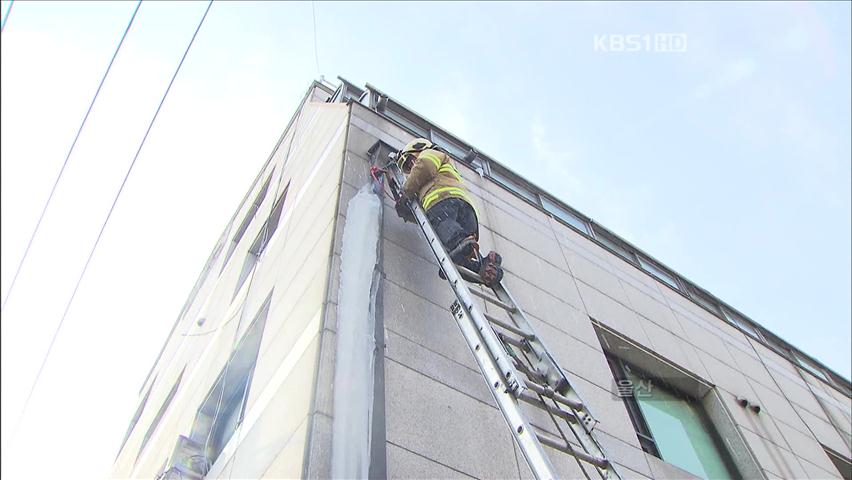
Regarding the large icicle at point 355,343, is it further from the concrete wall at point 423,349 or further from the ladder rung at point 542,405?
the ladder rung at point 542,405

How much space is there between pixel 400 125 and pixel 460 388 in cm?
451

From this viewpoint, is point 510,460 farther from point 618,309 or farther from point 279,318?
point 618,309

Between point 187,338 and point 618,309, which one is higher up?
point 187,338

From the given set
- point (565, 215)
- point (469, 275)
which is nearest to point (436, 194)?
point (469, 275)

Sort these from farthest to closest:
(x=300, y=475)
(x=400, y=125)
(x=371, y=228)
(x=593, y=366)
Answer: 1. (x=400, y=125)
2. (x=593, y=366)
3. (x=371, y=228)
4. (x=300, y=475)

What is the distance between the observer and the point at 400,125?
842 centimetres

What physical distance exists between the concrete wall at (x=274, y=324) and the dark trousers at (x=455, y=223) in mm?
898

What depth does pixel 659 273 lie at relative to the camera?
38.0 feet

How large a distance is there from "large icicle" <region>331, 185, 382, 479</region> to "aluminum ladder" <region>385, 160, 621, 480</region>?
0.60m

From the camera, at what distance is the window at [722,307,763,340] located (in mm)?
12227

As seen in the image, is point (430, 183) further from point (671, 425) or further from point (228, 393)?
point (671, 425)

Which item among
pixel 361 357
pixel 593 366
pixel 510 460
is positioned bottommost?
pixel 510 460

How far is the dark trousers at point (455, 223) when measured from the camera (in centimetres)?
548

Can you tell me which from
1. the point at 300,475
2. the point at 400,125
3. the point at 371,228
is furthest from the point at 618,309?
the point at 300,475
